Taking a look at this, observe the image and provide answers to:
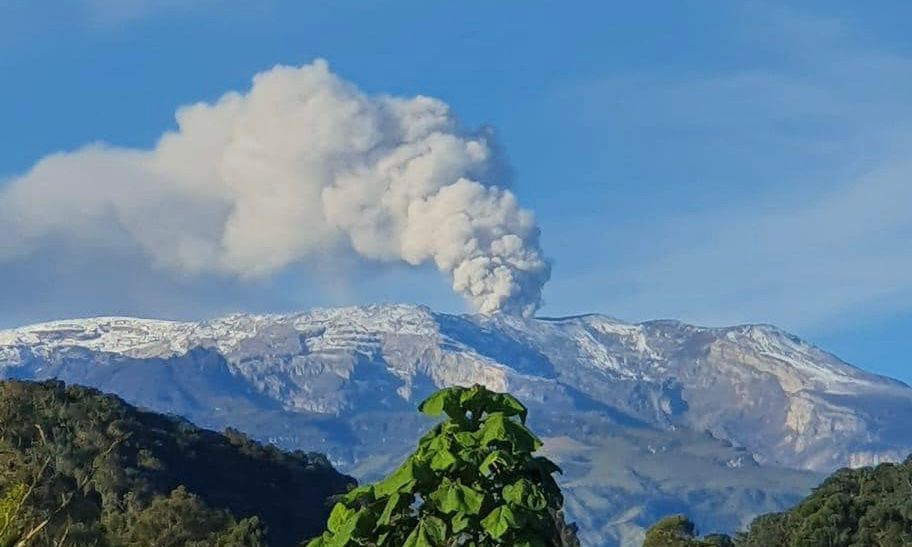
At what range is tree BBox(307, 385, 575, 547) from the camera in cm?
1195

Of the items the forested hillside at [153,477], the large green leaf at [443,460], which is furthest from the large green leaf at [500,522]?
the forested hillside at [153,477]

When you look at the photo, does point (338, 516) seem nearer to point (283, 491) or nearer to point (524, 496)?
point (524, 496)

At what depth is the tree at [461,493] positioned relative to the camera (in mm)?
11953

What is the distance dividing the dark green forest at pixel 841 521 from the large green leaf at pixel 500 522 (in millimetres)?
53694

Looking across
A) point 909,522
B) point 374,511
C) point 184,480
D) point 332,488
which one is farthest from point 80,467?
point 374,511

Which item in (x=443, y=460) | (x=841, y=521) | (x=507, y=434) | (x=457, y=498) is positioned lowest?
(x=457, y=498)

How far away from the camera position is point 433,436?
12.6 metres

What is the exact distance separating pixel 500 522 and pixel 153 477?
6838 cm

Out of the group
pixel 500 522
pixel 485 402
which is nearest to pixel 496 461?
pixel 500 522

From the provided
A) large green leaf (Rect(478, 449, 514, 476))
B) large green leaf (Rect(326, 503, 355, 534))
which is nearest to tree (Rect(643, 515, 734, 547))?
large green leaf (Rect(326, 503, 355, 534))

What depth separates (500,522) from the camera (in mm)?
11766

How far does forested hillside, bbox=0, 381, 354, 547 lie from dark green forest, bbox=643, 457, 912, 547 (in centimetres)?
1481

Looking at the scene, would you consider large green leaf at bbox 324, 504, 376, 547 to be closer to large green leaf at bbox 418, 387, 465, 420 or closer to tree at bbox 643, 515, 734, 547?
large green leaf at bbox 418, 387, 465, 420

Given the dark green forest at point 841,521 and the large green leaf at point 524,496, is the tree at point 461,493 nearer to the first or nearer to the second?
the large green leaf at point 524,496
